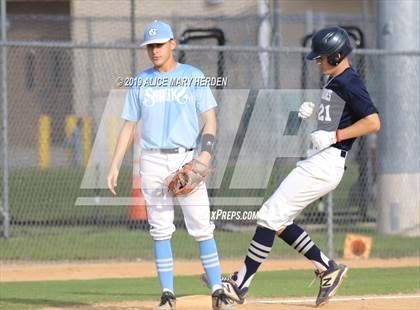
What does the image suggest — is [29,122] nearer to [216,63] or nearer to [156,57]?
[216,63]

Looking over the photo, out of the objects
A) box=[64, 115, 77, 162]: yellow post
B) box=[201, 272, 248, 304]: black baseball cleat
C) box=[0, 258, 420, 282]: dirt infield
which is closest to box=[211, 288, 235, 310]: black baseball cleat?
box=[201, 272, 248, 304]: black baseball cleat

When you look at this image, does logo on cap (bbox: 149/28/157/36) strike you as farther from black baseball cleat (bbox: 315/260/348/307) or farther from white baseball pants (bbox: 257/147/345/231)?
black baseball cleat (bbox: 315/260/348/307)

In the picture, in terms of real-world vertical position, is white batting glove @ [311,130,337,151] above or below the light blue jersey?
below

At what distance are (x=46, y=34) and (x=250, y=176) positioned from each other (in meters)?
12.4

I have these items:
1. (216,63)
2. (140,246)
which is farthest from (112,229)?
(216,63)

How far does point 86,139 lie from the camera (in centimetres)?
1518

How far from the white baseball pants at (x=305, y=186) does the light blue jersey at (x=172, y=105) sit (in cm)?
87

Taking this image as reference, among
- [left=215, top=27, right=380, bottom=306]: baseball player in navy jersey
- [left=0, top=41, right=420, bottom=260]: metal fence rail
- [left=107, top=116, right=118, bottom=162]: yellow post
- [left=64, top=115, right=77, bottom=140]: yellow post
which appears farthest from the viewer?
[left=64, top=115, right=77, bottom=140]: yellow post

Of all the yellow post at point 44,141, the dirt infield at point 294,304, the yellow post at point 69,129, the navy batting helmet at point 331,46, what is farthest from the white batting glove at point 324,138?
the yellow post at point 69,129

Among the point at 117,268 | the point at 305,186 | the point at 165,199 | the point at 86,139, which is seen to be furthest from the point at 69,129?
the point at 305,186

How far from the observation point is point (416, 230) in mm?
15086

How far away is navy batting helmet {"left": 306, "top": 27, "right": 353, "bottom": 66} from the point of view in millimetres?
8344

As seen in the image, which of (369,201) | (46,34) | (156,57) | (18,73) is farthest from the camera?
(46,34)

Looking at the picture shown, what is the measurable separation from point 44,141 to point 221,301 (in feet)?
25.0
